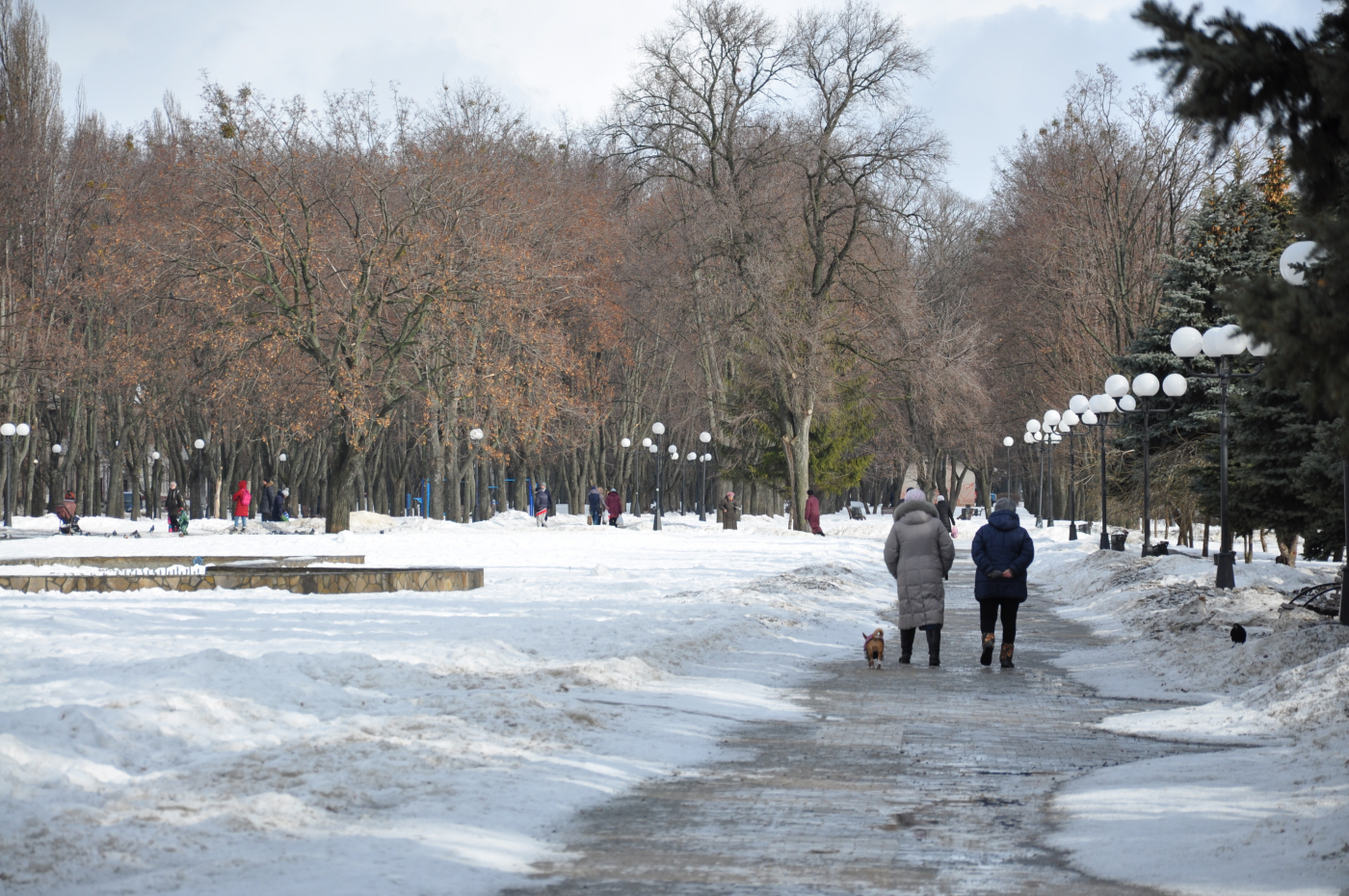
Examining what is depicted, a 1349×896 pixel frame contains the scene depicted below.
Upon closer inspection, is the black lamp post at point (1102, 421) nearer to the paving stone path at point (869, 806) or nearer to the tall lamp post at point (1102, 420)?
the tall lamp post at point (1102, 420)

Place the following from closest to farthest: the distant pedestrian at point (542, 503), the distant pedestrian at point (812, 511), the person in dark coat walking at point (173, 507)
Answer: the distant pedestrian at point (812, 511)
the person in dark coat walking at point (173, 507)
the distant pedestrian at point (542, 503)

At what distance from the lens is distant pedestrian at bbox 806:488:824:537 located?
40.6 metres

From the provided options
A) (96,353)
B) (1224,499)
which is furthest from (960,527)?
(1224,499)

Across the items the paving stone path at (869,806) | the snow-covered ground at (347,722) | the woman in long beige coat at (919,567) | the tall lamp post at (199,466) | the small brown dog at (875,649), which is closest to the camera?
the paving stone path at (869,806)

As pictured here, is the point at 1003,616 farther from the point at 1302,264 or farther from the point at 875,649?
the point at 1302,264

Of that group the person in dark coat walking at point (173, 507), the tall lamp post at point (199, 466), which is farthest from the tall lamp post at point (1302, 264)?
the tall lamp post at point (199, 466)

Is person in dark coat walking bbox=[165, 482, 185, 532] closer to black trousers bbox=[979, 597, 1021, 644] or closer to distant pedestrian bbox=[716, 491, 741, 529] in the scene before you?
distant pedestrian bbox=[716, 491, 741, 529]

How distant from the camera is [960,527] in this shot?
Answer: 5422 cm

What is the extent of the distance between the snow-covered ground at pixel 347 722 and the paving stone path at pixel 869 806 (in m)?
0.34

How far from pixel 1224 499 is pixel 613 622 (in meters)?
8.58

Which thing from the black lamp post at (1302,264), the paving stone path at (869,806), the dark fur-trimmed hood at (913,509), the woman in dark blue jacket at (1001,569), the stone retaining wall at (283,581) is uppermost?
the black lamp post at (1302,264)

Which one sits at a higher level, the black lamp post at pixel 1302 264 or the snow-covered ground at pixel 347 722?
the black lamp post at pixel 1302 264

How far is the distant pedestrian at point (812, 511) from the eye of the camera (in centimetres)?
4062

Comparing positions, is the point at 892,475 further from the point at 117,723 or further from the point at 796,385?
the point at 117,723
